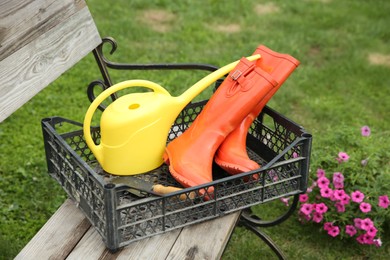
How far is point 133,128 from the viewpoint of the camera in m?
1.80

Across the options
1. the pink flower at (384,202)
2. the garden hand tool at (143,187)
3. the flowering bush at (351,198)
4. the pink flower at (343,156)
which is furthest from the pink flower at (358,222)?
the garden hand tool at (143,187)

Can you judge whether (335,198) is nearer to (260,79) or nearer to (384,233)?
(384,233)

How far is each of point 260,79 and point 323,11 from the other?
3150 millimetres

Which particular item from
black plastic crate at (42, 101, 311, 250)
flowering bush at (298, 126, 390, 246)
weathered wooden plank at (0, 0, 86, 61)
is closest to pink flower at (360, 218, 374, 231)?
flowering bush at (298, 126, 390, 246)

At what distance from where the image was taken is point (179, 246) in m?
1.71

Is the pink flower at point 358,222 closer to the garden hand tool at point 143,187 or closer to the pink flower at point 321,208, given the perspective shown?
the pink flower at point 321,208

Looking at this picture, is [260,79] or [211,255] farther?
[260,79]

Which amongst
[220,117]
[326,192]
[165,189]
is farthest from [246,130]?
[326,192]

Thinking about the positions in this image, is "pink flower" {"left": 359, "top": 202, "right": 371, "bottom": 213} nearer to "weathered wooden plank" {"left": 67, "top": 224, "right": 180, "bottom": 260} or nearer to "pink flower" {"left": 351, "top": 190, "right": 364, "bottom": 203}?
"pink flower" {"left": 351, "top": 190, "right": 364, "bottom": 203}

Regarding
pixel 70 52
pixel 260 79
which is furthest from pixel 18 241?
pixel 260 79

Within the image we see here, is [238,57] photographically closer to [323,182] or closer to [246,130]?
[323,182]

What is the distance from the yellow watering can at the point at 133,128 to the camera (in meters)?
1.80

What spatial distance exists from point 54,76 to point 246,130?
712 millimetres

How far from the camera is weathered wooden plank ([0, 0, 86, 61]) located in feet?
6.41
